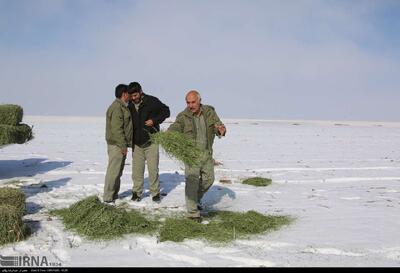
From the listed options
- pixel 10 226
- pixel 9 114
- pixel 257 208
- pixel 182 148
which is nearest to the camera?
pixel 10 226

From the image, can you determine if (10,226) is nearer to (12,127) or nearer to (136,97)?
(136,97)

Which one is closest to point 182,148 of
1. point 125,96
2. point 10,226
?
point 125,96

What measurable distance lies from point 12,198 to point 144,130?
240 centimetres

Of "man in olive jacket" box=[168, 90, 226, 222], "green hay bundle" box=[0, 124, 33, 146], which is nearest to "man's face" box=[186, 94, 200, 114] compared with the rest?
"man in olive jacket" box=[168, 90, 226, 222]

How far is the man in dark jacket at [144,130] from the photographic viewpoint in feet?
24.6

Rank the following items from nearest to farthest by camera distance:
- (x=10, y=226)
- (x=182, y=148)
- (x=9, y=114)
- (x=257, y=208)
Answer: (x=10, y=226) → (x=182, y=148) → (x=257, y=208) → (x=9, y=114)

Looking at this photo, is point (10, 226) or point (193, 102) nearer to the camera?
point (10, 226)

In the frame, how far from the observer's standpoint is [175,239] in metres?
5.25

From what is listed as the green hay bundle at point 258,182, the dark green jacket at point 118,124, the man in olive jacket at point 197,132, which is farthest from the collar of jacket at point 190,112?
the green hay bundle at point 258,182

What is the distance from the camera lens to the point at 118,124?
7363mm

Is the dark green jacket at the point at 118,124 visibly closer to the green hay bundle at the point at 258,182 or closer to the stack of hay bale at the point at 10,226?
the stack of hay bale at the point at 10,226

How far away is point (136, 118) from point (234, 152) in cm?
1010

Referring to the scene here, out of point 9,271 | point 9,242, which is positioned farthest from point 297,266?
point 9,242

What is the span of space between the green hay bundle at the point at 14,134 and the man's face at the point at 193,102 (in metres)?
4.74
